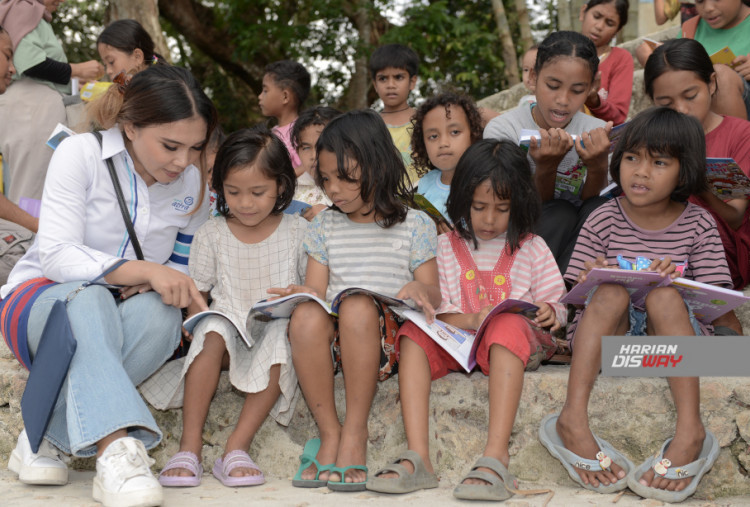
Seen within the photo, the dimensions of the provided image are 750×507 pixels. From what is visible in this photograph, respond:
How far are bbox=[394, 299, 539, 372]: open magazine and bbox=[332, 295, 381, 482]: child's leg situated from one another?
0.15 m

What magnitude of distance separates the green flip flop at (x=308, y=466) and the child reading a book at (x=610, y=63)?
2.59 m

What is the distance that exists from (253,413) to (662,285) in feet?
4.80

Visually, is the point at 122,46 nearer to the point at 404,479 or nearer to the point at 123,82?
the point at 123,82

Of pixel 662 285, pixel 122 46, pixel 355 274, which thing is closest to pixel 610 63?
pixel 662 285

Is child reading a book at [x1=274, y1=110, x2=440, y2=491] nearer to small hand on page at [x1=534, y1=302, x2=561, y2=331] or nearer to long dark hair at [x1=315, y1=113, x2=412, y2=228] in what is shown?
long dark hair at [x1=315, y1=113, x2=412, y2=228]


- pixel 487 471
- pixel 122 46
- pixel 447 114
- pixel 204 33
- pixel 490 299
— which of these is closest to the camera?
pixel 487 471

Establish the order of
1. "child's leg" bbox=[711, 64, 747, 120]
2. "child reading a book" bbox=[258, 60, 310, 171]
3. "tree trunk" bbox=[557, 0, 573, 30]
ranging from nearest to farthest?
"child's leg" bbox=[711, 64, 747, 120]
"child reading a book" bbox=[258, 60, 310, 171]
"tree trunk" bbox=[557, 0, 573, 30]

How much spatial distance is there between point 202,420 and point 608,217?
1.68 m

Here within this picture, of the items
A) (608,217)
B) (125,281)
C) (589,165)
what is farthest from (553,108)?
(125,281)

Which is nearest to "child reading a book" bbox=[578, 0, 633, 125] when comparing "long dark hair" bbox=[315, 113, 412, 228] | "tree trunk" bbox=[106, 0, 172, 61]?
"long dark hair" bbox=[315, 113, 412, 228]

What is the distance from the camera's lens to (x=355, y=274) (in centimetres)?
278

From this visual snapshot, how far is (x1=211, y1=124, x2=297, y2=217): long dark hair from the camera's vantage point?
283 cm

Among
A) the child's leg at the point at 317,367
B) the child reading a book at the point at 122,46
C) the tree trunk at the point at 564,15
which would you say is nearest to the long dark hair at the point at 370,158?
the child's leg at the point at 317,367

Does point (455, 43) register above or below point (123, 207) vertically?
above
